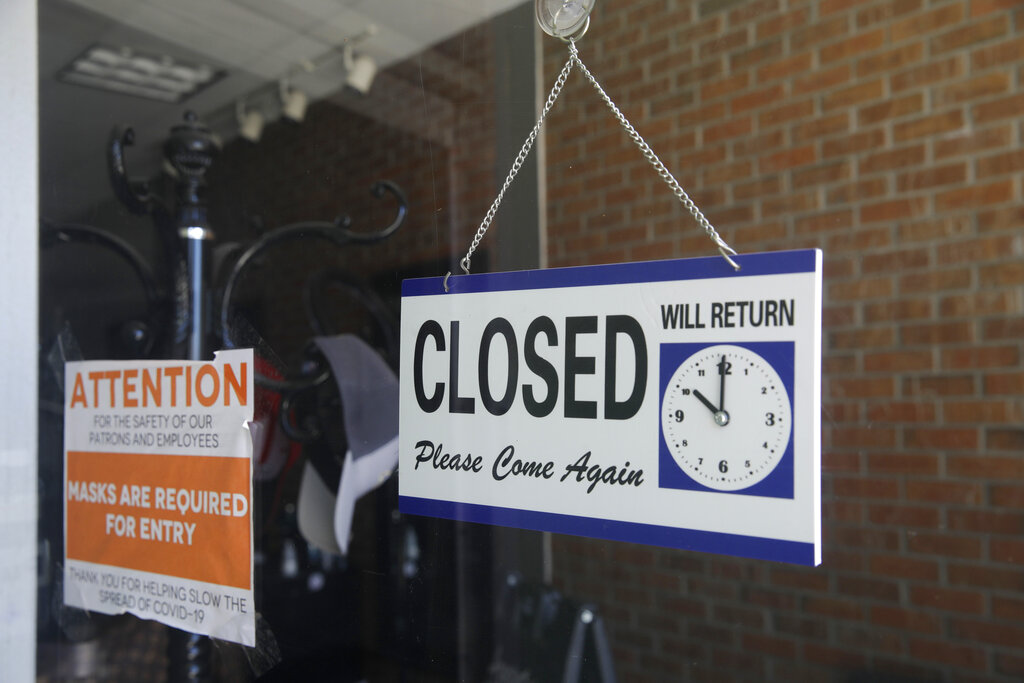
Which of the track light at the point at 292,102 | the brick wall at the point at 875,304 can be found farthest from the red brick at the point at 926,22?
the track light at the point at 292,102

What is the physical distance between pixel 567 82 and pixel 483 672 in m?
0.69

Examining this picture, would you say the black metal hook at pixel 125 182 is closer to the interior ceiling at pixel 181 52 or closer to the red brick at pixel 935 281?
the interior ceiling at pixel 181 52

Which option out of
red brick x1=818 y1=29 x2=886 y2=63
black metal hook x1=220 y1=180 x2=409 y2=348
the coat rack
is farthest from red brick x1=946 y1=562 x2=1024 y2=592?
the coat rack

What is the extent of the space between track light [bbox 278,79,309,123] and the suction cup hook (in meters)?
0.51

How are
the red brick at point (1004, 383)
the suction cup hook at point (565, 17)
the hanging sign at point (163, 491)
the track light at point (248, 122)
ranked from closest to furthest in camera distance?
the red brick at point (1004, 383) < the suction cup hook at point (565, 17) < the hanging sign at point (163, 491) < the track light at point (248, 122)

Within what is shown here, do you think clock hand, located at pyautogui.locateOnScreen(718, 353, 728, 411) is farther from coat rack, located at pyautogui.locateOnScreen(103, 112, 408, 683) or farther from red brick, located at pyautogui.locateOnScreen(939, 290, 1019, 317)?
coat rack, located at pyautogui.locateOnScreen(103, 112, 408, 683)

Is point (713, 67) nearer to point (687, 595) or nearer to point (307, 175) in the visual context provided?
point (687, 595)

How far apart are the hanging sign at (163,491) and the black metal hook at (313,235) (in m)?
0.10

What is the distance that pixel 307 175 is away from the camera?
1.20 meters

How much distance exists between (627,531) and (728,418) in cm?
16

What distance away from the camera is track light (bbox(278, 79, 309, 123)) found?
1.27 metres

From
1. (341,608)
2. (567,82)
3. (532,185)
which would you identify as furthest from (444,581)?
(567,82)

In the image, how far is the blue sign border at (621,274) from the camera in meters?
0.67

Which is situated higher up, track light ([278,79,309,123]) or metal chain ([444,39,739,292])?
track light ([278,79,309,123])
